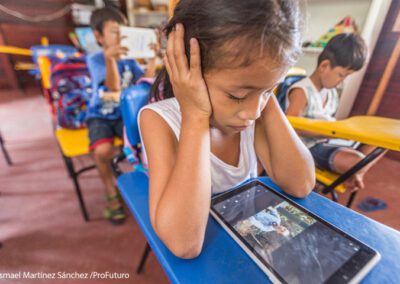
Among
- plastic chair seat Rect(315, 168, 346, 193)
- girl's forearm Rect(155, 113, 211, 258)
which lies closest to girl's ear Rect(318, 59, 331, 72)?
plastic chair seat Rect(315, 168, 346, 193)

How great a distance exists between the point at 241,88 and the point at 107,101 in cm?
106

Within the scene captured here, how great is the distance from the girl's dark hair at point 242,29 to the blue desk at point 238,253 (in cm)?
32

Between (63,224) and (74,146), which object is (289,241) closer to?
(74,146)

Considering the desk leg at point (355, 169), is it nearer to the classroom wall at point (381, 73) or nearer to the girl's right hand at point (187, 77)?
the classroom wall at point (381, 73)

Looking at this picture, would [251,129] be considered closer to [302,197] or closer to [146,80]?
[302,197]

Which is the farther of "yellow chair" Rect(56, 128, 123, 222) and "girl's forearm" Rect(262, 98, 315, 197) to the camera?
"yellow chair" Rect(56, 128, 123, 222)

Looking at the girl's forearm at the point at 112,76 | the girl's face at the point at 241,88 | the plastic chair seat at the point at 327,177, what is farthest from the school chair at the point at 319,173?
the girl's forearm at the point at 112,76

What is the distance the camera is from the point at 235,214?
1.46 feet

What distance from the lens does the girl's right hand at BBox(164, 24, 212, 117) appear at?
395 millimetres

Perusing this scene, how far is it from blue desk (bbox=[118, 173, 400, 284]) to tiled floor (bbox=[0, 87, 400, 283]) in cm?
5

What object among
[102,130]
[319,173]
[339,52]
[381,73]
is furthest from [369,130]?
[102,130]

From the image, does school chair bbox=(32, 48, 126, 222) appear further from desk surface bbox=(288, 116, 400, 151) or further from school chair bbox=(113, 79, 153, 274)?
desk surface bbox=(288, 116, 400, 151)

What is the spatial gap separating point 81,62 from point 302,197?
5.64ft

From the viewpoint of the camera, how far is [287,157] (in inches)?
20.4
